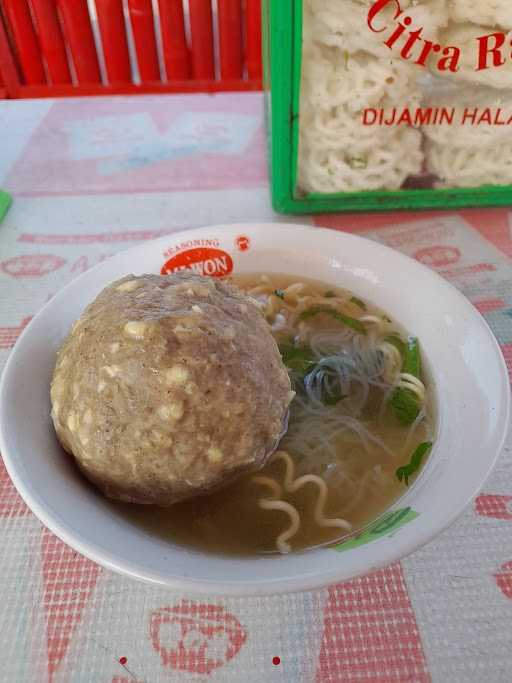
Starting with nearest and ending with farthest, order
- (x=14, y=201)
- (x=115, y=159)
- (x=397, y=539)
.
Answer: (x=397, y=539), (x=14, y=201), (x=115, y=159)

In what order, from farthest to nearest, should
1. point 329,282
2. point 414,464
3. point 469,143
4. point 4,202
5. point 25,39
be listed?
point 25,39 → point 4,202 → point 469,143 → point 329,282 → point 414,464

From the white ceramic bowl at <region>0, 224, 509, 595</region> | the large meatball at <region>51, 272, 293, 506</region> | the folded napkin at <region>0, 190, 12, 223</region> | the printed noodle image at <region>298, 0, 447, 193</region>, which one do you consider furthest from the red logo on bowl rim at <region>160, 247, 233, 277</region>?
the folded napkin at <region>0, 190, 12, 223</region>

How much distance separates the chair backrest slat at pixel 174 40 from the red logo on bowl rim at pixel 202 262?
4.91 ft

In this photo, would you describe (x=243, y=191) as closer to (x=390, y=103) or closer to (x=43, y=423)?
(x=390, y=103)

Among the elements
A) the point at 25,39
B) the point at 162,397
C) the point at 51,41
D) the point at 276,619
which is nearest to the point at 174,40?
the point at 51,41

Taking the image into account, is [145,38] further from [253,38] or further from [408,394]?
[408,394]

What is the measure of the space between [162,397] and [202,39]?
7.05ft

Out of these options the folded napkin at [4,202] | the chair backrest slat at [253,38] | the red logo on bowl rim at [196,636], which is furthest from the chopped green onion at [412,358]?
the chair backrest slat at [253,38]

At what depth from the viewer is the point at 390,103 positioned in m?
1.59

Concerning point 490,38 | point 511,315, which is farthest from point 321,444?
point 490,38

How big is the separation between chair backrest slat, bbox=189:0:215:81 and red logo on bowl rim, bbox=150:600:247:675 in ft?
7.72

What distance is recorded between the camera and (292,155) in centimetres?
172

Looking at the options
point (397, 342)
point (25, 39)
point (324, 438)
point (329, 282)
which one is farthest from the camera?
point (25, 39)

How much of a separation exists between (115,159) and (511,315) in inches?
64.9
